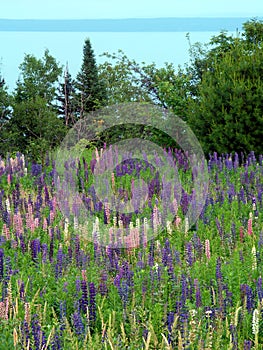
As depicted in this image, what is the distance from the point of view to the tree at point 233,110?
40.0 feet

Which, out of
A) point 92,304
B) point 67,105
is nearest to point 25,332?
point 92,304

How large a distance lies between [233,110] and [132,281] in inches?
300

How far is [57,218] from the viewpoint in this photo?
24.5 ft

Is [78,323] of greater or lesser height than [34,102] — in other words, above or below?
below

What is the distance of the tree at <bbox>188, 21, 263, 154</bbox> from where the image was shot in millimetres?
12188

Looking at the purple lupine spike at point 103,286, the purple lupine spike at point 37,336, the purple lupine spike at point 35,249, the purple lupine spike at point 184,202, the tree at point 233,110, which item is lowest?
the purple lupine spike at point 37,336

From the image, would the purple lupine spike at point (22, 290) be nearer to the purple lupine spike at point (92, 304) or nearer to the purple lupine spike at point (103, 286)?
the purple lupine spike at point (92, 304)

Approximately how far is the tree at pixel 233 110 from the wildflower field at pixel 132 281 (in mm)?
3768

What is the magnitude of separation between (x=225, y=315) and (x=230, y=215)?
2.96 meters

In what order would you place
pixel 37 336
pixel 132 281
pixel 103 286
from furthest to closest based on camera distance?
pixel 132 281, pixel 103 286, pixel 37 336

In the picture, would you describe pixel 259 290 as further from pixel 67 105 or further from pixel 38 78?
pixel 38 78

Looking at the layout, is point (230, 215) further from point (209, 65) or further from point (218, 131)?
point (209, 65)

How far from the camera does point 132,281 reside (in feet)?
16.8

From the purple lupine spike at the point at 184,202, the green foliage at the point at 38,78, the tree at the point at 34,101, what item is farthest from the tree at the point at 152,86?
the green foliage at the point at 38,78
